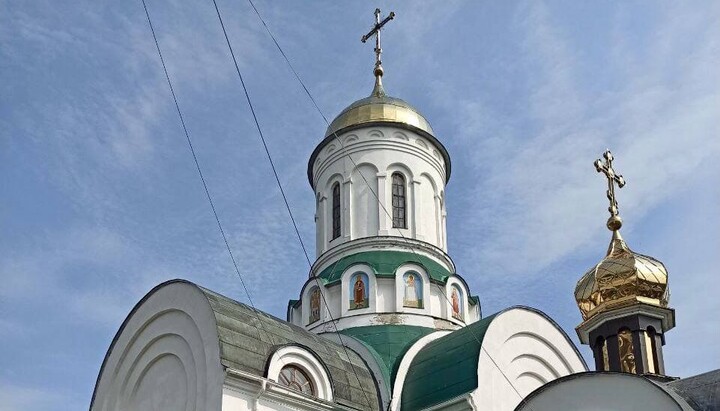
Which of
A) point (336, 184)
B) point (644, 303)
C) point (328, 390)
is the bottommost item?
point (328, 390)

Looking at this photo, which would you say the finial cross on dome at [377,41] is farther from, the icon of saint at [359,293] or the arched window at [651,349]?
the arched window at [651,349]

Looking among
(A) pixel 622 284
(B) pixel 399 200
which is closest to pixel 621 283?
(A) pixel 622 284

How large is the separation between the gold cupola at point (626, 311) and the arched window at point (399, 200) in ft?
11.9

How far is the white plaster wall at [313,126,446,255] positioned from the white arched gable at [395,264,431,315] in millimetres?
780

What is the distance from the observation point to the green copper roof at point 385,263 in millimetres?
13227

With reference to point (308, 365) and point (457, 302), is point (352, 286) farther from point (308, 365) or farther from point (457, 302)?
point (308, 365)

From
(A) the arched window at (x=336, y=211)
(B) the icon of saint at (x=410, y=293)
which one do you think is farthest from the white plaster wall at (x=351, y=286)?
(A) the arched window at (x=336, y=211)

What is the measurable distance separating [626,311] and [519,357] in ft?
6.10

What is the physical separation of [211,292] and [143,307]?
4.15ft

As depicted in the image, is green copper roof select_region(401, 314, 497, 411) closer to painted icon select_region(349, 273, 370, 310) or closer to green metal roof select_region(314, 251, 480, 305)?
painted icon select_region(349, 273, 370, 310)

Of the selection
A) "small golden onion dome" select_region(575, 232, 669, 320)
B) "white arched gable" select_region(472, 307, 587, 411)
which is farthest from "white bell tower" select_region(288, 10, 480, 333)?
"small golden onion dome" select_region(575, 232, 669, 320)

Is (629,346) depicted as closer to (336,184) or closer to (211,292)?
(211,292)

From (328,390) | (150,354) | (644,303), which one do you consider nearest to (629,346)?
(644,303)

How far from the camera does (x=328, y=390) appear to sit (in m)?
10.9
